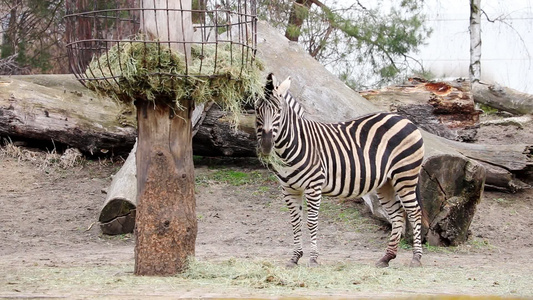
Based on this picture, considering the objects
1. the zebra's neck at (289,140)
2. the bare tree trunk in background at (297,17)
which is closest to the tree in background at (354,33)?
the bare tree trunk in background at (297,17)

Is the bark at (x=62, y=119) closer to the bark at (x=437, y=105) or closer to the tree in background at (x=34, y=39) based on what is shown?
the tree in background at (x=34, y=39)

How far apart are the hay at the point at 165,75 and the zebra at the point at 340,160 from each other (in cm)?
104

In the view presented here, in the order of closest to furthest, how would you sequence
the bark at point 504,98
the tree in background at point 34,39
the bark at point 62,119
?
the bark at point 62,119
the bark at point 504,98
the tree in background at point 34,39

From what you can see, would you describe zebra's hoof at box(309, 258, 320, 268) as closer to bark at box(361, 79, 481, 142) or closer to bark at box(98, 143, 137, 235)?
bark at box(98, 143, 137, 235)

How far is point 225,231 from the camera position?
29.8ft

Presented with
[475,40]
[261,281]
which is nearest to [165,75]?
[261,281]

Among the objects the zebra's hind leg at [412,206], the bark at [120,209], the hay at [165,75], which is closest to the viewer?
the hay at [165,75]

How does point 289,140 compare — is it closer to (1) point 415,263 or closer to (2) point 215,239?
(1) point 415,263

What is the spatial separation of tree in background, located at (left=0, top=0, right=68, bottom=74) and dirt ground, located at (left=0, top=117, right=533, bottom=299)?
4.31 metres

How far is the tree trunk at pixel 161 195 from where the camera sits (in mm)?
5598

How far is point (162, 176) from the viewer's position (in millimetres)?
5598

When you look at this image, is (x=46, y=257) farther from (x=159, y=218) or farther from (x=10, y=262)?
(x=159, y=218)

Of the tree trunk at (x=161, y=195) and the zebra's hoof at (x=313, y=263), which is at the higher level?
the tree trunk at (x=161, y=195)

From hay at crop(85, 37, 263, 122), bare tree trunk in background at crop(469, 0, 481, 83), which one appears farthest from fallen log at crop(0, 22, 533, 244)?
bare tree trunk in background at crop(469, 0, 481, 83)
